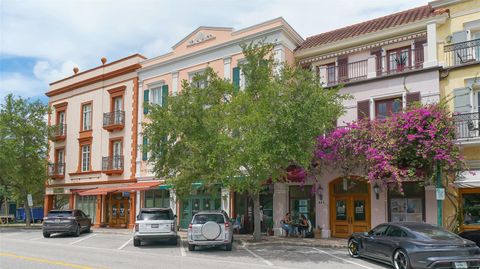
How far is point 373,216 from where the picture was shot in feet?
68.7

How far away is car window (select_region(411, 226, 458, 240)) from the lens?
1226 centimetres

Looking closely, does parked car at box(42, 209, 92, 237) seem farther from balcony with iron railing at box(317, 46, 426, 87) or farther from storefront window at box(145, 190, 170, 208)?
balcony with iron railing at box(317, 46, 426, 87)

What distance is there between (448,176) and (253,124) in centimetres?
861

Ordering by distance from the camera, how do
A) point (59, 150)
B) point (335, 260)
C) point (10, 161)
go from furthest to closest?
point (59, 150) < point (10, 161) < point (335, 260)

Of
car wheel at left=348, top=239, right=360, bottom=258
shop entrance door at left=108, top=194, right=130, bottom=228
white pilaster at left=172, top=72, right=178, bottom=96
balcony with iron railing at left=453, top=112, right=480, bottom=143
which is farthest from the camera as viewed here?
shop entrance door at left=108, top=194, right=130, bottom=228

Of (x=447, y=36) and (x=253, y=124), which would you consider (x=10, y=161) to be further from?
(x=447, y=36)

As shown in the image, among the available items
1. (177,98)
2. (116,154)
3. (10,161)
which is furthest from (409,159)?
(10,161)

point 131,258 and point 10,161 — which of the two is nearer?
point 131,258

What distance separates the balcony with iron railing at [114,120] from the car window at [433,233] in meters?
22.7

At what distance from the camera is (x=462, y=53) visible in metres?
19.8

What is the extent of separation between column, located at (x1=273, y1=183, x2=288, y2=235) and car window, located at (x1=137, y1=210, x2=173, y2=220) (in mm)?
6401

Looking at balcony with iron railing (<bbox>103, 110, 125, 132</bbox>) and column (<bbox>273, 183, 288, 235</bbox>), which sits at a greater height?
balcony with iron railing (<bbox>103, 110, 125, 132</bbox>)

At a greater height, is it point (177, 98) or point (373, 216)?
point (177, 98)

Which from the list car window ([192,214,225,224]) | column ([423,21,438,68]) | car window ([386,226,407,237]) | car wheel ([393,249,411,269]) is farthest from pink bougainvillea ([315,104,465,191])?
car window ([192,214,225,224])
